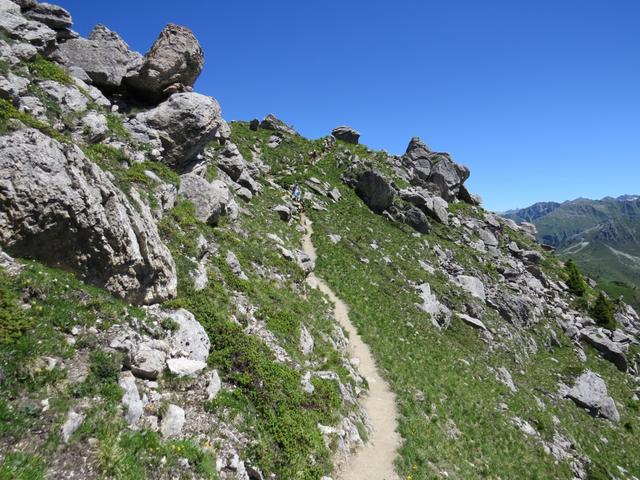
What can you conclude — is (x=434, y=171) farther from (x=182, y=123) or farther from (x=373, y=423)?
(x=373, y=423)

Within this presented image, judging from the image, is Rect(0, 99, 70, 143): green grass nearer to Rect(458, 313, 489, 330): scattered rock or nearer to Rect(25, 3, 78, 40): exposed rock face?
Rect(25, 3, 78, 40): exposed rock face

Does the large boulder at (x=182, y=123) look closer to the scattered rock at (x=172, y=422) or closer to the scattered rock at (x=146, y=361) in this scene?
the scattered rock at (x=146, y=361)

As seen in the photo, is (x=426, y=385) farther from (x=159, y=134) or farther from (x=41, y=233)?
(x=159, y=134)

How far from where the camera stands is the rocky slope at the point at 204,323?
32.4ft

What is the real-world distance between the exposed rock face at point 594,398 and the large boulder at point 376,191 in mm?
33826

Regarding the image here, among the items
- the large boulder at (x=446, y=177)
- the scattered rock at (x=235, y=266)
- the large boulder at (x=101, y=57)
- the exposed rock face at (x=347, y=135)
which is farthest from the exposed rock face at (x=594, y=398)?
the exposed rock face at (x=347, y=135)

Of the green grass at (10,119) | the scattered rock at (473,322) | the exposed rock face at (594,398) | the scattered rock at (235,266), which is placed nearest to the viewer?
the green grass at (10,119)

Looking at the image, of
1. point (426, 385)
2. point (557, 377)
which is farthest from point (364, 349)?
point (557, 377)

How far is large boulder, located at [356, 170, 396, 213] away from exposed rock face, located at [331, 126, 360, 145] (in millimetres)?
24157

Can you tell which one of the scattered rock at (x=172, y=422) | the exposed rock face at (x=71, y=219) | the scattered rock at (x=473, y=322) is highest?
the scattered rock at (x=473, y=322)

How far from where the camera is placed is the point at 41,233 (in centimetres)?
1130

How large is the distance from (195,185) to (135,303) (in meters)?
14.3

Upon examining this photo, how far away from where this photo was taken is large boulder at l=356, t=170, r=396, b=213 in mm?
59000

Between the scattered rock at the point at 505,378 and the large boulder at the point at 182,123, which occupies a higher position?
the large boulder at the point at 182,123
